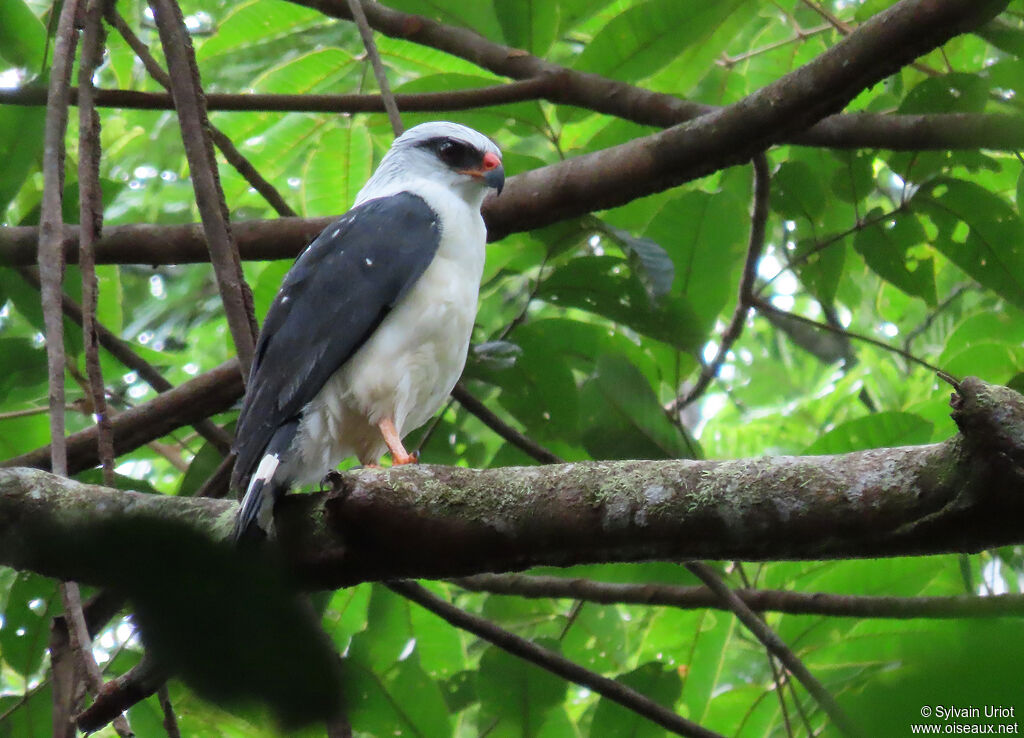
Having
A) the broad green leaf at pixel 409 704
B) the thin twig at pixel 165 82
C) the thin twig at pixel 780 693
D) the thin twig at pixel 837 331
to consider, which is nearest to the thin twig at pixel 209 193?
the thin twig at pixel 165 82

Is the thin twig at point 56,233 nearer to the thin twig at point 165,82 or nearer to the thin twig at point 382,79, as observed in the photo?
the thin twig at point 165,82

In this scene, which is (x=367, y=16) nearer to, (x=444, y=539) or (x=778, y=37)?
(x=778, y=37)

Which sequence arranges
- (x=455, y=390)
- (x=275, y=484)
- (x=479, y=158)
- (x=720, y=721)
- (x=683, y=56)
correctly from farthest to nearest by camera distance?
(x=683, y=56) < (x=479, y=158) < (x=455, y=390) < (x=720, y=721) < (x=275, y=484)

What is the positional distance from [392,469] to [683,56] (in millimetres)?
2774

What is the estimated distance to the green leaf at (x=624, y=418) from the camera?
10.9 feet

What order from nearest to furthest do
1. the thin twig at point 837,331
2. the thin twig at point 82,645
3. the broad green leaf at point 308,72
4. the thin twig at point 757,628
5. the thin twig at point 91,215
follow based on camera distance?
the thin twig at point 82,645 → the thin twig at point 91,215 → the thin twig at point 757,628 → the thin twig at point 837,331 → the broad green leaf at point 308,72

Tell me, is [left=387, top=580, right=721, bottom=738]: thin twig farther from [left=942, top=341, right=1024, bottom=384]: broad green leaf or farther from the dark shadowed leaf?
the dark shadowed leaf

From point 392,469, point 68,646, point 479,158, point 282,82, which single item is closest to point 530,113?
point 479,158

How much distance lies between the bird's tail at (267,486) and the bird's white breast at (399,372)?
12 centimetres

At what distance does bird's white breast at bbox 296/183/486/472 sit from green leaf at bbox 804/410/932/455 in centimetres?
129

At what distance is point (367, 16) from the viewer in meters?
4.21

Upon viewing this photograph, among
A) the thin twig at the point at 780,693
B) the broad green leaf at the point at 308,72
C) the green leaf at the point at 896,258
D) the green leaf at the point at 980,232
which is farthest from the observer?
the broad green leaf at the point at 308,72

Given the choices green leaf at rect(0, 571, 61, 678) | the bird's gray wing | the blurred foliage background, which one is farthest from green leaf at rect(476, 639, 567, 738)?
green leaf at rect(0, 571, 61, 678)

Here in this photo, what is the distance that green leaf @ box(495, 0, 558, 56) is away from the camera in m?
3.93
